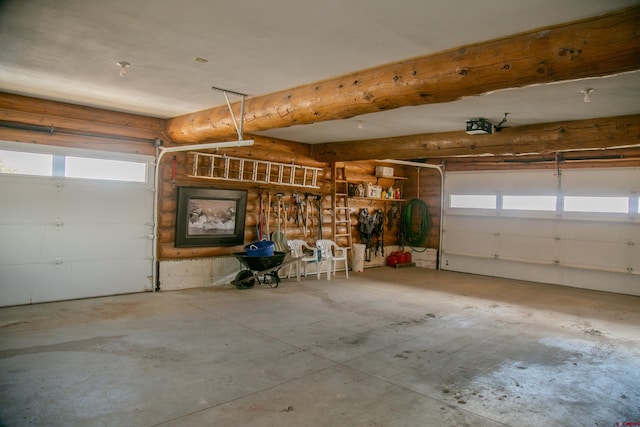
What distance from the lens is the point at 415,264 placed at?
10.9 m

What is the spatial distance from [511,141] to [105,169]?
629 cm

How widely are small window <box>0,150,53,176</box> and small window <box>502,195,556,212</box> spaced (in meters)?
8.84

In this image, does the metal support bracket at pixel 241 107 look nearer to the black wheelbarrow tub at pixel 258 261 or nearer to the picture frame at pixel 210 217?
the picture frame at pixel 210 217

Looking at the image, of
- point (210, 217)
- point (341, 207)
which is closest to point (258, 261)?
point (210, 217)

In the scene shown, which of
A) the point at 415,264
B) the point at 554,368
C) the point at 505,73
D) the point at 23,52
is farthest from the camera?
the point at 415,264

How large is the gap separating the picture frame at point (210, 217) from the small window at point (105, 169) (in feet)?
2.31

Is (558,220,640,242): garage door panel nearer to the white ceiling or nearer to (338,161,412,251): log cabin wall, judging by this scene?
the white ceiling

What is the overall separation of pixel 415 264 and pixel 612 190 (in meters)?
4.61

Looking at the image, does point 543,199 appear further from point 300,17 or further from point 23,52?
point 23,52

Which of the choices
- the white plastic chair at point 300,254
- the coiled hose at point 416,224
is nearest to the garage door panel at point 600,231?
the coiled hose at point 416,224

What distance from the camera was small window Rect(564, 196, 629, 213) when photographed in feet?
26.2

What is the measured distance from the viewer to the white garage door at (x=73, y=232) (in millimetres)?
5629

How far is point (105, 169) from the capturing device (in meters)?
6.39

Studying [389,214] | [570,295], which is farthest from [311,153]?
[570,295]
